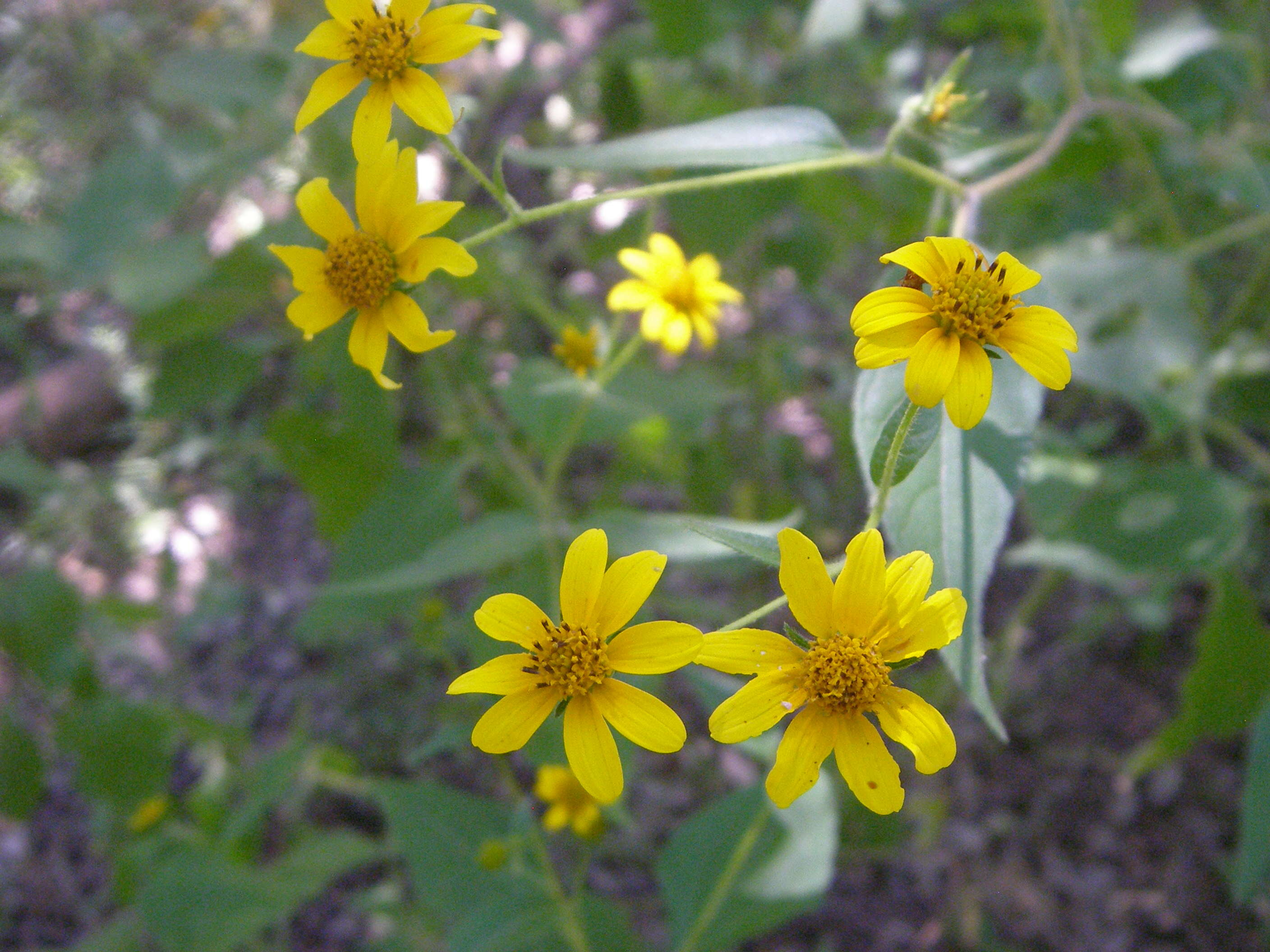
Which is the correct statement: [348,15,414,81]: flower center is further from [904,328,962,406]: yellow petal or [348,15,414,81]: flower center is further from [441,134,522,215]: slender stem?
[904,328,962,406]: yellow petal

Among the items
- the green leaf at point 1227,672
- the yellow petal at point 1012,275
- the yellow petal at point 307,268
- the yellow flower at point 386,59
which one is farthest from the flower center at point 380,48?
the green leaf at point 1227,672

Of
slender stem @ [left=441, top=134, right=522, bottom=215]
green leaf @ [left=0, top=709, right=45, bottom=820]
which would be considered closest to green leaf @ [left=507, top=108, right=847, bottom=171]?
slender stem @ [left=441, top=134, right=522, bottom=215]

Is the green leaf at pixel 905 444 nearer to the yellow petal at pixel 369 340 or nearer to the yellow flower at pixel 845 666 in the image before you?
the yellow flower at pixel 845 666

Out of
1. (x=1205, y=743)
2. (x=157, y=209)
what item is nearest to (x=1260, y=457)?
(x=1205, y=743)

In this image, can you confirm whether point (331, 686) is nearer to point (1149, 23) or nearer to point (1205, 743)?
point (1205, 743)

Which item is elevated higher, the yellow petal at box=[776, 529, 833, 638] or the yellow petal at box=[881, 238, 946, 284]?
the yellow petal at box=[881, 238, 946, 284]

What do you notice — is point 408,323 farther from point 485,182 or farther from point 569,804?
point 569,804
